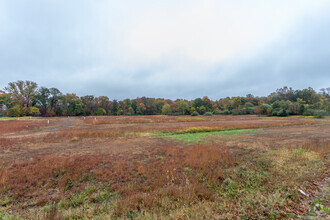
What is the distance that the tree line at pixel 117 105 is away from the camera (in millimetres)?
69062

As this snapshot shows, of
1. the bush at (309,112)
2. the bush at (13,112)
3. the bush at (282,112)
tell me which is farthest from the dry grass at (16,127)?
the bush at (309,112)

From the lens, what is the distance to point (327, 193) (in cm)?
475

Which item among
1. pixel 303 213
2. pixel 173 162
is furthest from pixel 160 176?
pixel 303 213

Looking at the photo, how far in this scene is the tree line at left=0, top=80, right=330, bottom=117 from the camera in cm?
6906

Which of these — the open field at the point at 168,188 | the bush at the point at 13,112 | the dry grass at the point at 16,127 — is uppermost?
the bush at the point at 13,112

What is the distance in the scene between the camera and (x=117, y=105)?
4218 inches

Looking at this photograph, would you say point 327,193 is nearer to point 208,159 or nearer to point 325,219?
point 325,219

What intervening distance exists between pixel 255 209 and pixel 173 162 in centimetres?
497

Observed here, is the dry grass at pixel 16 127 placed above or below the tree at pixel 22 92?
below

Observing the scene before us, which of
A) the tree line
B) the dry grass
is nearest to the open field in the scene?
the dry grass

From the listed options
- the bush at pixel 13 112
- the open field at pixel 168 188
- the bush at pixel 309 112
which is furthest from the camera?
the bush at pixel 309 112

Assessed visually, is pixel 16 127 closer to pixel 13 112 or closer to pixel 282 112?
pixel 13 112

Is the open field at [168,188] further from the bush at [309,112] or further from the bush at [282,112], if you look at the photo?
the bush at [309,112]

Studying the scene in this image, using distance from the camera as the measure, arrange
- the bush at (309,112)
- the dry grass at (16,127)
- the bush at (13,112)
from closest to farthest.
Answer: the dry grass at (16,127) → the bush at (13,112) → the bush at (309,112)
